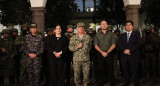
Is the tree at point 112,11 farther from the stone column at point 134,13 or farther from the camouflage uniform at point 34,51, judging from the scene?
the camouflage uniform at point 34,51

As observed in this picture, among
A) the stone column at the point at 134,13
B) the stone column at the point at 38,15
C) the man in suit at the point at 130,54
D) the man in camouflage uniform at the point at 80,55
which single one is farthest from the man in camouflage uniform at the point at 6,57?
the stone column at the point at 134,13

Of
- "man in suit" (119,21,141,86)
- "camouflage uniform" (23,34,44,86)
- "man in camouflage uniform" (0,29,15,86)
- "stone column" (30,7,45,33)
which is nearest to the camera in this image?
"man in suit" (119,21,141,86)

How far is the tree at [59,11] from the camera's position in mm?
22844

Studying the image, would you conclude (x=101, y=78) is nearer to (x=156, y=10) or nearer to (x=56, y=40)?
(x=56, y=40)

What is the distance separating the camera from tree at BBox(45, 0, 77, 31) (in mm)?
22844

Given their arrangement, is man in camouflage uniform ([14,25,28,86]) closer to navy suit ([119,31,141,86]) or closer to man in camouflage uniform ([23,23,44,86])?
man in camouflage uniform ([23,23,44,86])

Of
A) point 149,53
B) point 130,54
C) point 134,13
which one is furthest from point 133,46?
point 134,13

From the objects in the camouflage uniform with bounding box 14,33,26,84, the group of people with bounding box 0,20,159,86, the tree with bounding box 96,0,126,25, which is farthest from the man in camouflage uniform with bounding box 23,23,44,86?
the tree with bounding box 96,0,126,25

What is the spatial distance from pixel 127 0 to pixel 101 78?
4902mm

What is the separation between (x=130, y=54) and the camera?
593 centimetres

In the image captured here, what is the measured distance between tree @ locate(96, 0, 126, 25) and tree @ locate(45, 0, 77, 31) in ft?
10.8

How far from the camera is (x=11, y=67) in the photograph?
7.16 meters

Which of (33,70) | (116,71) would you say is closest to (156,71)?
(116,71)

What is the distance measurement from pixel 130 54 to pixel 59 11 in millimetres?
18091
